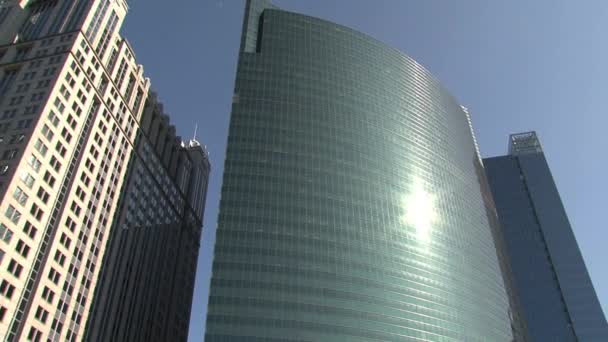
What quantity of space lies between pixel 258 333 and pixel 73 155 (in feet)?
166

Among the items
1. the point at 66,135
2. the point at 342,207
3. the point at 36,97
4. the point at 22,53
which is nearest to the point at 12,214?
the point at 66,135

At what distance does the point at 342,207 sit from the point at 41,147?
69.1m

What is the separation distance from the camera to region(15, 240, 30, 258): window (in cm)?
8031

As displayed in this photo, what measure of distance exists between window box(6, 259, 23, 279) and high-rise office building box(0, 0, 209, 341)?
1.02 ft

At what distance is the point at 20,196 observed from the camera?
8219 cm

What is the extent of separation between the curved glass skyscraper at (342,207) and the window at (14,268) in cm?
3586

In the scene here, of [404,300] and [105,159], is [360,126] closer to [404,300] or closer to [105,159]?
[404,300]

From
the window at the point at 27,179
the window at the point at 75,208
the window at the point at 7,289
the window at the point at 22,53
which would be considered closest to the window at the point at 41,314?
the window at the point at 7,289

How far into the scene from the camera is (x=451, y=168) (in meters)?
174

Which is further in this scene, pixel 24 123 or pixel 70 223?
pixel 70 223

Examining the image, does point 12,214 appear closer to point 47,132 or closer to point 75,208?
point 75,208

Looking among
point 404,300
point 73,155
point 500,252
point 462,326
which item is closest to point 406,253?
point 404,300

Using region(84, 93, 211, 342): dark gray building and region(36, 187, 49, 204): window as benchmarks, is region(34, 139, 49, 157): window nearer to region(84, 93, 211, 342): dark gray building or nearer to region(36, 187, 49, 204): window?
region(36, 187, 49, 204): window

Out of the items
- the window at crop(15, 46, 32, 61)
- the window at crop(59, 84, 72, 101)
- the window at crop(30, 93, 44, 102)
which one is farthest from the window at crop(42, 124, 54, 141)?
the window at crop(15, 46, 32, 61)
